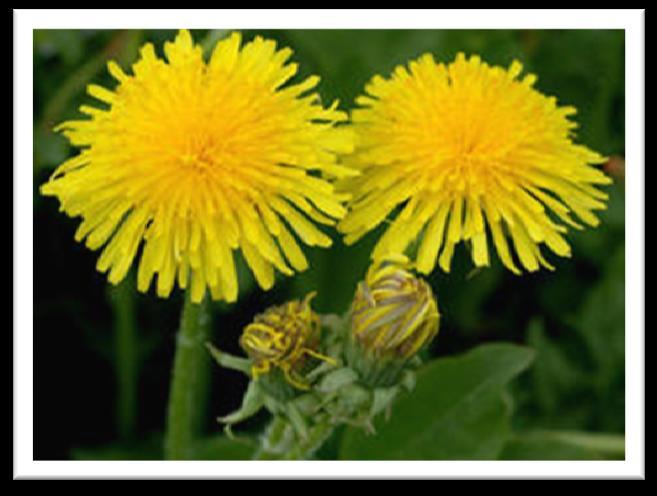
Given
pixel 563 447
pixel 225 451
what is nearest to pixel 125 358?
pixel 225 451

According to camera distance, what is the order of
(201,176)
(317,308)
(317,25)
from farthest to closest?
(317,308) < (317,25) < (201,176)

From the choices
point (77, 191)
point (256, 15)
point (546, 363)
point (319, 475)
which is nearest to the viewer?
A: point (77, 191)

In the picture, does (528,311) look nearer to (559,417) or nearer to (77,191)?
(559,417)

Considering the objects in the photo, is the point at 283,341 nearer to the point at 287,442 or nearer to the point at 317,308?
the point at 287,442

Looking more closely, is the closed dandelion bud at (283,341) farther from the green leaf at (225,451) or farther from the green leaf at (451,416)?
the green leaf at (225,451)

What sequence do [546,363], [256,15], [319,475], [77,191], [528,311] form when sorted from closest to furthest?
[77,191] → [319,475] → [256,15] → [546,363] → [528,311]

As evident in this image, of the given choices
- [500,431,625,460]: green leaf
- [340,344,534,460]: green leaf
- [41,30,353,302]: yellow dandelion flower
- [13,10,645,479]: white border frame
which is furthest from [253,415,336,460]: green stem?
[500,431,625,460]: green leaf

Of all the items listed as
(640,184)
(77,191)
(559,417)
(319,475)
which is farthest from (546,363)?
(77,191)
